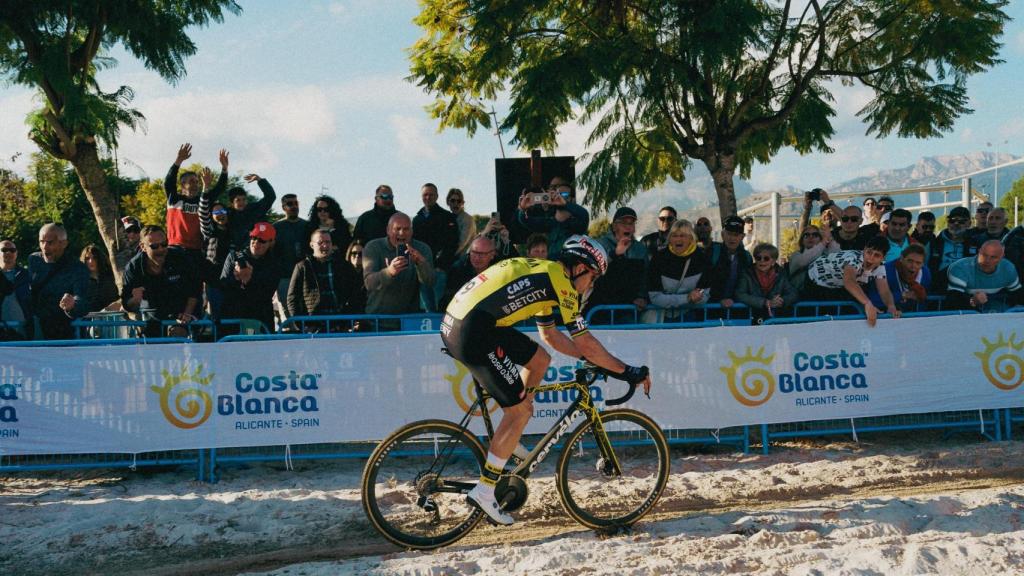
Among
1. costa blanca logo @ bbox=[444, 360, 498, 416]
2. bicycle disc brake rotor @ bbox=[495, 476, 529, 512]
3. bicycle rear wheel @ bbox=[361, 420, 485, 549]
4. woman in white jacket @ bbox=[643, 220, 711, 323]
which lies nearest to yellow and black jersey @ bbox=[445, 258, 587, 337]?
bicycle rear wheel @ bbox=[361, 420, 485, 549]

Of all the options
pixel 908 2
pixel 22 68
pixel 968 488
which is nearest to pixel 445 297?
pixel 968 488

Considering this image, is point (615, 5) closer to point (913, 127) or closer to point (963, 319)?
point (913, 127)

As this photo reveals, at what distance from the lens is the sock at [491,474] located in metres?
5.49

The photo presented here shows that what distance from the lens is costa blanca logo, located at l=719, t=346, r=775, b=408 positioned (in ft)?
26.4

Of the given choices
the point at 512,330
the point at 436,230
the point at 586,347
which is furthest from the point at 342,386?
the point at 436,230

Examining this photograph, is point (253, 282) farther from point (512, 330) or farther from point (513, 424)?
point (513, 424)

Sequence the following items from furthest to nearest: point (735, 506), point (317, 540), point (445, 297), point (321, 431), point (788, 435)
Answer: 1. point (445, 297)
2. point (788, 435)
3. point (321, 431)
4. point (735, 506)
5. point (317, 540)

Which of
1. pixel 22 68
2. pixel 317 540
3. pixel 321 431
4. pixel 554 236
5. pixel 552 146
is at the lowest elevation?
pixel 317 540

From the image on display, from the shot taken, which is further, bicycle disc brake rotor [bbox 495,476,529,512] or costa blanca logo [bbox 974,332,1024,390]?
costa blanca logo [bbox 974,332,1024,390]

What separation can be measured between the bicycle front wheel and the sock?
17.2 inches

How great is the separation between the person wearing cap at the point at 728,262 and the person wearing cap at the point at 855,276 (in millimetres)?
736

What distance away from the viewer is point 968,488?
699cm

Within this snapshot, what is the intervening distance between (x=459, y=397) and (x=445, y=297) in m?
1.55

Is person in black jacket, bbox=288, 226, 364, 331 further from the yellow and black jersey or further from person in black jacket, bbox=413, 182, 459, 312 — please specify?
the yellow and black jersey
